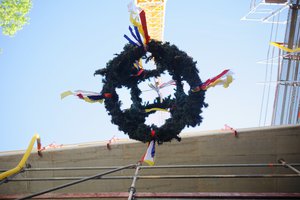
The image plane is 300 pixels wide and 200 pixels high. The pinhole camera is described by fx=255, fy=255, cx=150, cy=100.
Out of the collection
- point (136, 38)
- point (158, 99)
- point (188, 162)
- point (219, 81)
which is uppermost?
point (136, 38)

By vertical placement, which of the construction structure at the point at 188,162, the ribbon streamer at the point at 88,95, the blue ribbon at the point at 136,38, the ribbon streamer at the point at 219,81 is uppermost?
the blue ribbon at the point at 136,38

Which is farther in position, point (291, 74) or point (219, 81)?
point (291, 74)

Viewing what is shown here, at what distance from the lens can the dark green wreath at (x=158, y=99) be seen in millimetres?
3031

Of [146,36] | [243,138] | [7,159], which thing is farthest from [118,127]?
[7,159]

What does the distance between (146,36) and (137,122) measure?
1.07m

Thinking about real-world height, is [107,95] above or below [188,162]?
above

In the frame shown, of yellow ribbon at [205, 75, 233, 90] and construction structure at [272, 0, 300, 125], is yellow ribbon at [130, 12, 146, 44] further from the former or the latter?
construction structure at [272, 0, 300, 125]

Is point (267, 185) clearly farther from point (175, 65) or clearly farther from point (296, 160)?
point (175, 65)

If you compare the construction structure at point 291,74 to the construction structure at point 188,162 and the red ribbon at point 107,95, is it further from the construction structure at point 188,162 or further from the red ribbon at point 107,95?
the red ribbon at point 107,95

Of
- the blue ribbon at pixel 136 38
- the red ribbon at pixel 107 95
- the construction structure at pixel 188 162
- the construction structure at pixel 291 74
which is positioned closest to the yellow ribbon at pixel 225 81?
the blue ribbon at pixel 136 38

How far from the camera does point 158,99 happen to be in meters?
3.46

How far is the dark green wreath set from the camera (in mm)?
3031

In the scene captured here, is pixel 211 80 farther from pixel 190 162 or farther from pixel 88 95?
pixel 190 162

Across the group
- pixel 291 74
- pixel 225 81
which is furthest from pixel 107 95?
pixel 291 74
